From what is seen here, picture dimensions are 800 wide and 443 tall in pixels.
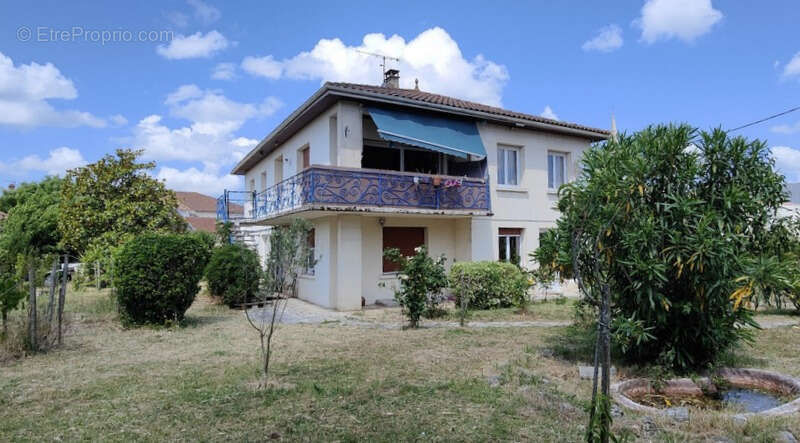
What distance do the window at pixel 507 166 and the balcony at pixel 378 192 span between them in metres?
1.41

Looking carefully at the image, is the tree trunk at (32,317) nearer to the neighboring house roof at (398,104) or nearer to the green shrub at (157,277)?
the green shrub at (157,277)

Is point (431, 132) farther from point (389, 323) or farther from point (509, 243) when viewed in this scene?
point (389, 323)

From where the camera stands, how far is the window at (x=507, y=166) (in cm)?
1675

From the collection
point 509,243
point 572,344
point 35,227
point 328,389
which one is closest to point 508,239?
point 509,243

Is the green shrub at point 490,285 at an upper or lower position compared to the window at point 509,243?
lower

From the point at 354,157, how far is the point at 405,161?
3075mm

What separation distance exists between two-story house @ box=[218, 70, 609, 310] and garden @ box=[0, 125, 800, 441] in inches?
160

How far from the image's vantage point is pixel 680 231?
20.0 feet

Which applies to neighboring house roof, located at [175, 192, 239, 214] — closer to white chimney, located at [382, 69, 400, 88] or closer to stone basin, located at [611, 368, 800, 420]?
white chimney, located at [382, 69, 400, 88]

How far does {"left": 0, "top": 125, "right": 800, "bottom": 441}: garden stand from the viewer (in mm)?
4672

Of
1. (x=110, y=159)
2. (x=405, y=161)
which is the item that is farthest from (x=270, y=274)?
(x=110, y=159)

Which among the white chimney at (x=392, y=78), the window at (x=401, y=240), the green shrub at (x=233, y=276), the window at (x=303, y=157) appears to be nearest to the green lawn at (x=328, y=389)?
the green shrub at (x=233, y=276)

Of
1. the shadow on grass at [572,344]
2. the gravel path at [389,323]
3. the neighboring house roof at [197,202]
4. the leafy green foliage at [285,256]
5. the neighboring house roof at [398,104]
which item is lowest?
the gravel path at [389,323]

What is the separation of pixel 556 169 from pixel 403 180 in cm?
707
